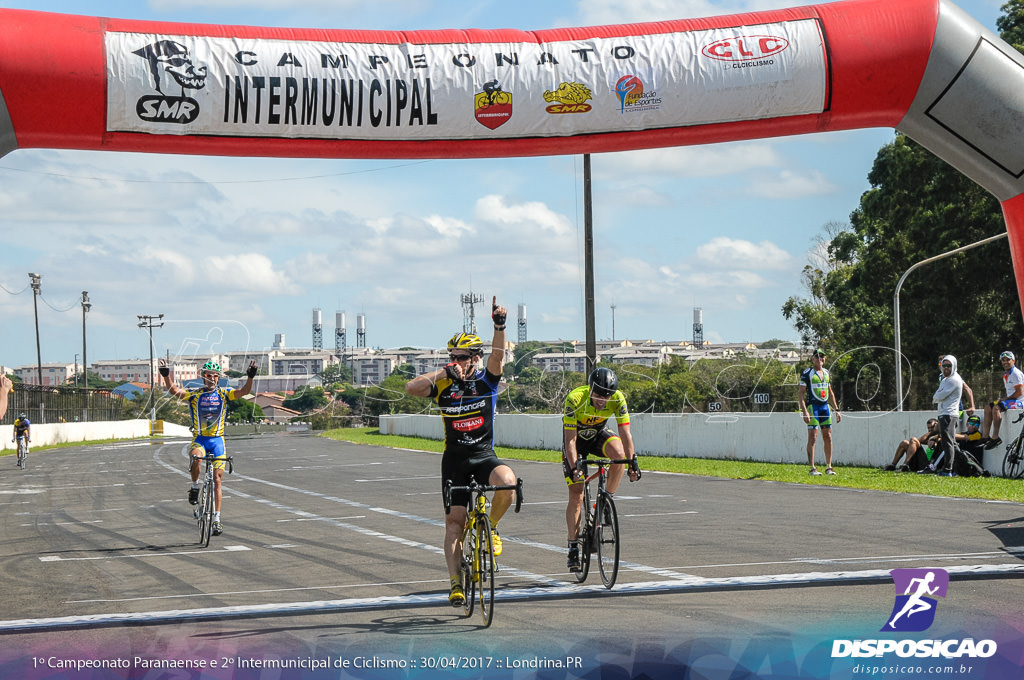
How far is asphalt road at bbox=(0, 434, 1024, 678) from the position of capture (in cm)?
661

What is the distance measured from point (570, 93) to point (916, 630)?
491cm

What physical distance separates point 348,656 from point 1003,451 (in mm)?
14833

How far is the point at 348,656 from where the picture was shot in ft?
21.7

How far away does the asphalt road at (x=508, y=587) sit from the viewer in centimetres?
661

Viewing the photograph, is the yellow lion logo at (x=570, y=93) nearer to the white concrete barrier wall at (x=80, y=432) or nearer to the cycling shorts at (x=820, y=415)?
the cycling shorts at (x=820, y=415)

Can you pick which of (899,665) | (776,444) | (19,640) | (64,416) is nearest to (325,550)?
(19,640)

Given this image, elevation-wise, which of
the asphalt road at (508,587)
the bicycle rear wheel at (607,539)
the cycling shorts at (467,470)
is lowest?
the asphalt road at (508,587)

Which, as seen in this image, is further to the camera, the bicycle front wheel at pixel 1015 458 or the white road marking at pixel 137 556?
the bicycle front wheel at pixel 1015 458

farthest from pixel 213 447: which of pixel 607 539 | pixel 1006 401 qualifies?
pixel 1006 401

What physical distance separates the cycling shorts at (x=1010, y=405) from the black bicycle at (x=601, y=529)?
10394mm

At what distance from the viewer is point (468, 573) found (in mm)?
7930

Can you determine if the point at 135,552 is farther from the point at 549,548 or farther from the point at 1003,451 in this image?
the point at 1003,451

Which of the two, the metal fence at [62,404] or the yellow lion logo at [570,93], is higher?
the yellow lion logo at [570,93]

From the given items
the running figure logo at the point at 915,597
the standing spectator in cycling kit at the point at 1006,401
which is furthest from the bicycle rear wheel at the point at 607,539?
the standing spectator in cycling kit at the point at 1006,401
